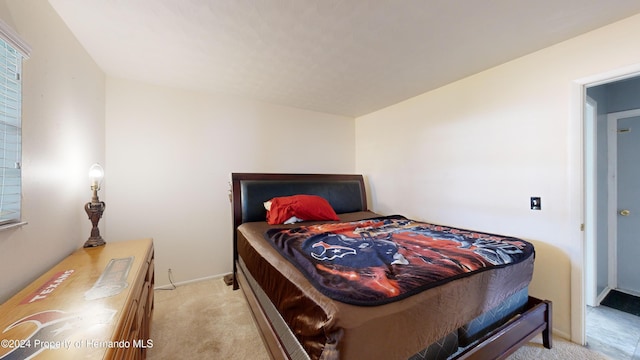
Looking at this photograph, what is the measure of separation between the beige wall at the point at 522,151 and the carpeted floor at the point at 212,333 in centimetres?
39

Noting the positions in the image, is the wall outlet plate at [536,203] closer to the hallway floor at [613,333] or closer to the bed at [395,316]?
the bed at [395,316]

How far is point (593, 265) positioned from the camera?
2.33 m

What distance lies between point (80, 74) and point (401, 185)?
352 centimetres

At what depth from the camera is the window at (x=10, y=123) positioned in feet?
3.34

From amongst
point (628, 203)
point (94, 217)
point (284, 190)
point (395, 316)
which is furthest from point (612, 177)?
point (94, 217)

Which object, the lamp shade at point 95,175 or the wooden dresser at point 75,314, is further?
the lamp shade at point 95,175

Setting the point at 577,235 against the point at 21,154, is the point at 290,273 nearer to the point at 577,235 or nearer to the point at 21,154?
the point at 21,154

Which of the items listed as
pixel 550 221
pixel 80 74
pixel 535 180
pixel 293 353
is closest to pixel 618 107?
pixel 535 180

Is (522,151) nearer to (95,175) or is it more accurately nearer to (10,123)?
(10,123)

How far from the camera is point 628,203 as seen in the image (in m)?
2.55

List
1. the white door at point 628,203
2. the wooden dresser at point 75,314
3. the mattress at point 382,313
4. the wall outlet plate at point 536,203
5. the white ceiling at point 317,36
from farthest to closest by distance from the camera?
the white door at point 628,203
the wall outlet plate at point 536,203
the white ceiling at point 317,36
the mattress at point 382,313
the wooden dresser at point 75,314

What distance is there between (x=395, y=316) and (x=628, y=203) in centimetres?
350

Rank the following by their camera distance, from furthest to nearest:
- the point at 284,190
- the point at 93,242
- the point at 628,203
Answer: the point at 284,190 → the point at 628,203 → the point at 93,242

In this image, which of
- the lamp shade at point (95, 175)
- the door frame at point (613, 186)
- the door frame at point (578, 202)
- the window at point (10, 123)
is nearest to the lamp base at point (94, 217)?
the lamp shade at point (95, 175)
